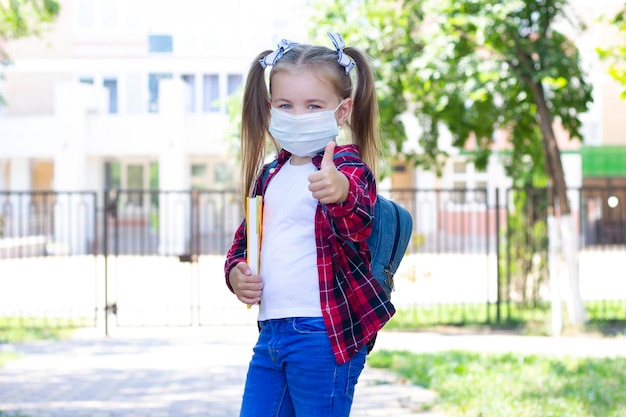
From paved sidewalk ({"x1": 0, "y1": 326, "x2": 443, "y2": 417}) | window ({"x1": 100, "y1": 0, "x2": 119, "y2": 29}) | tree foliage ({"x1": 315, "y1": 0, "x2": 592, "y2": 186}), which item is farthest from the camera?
window ({"x1": 100, "y1": 0, "x2": 119, "y2": 29})

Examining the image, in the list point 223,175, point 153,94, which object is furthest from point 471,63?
point 223,175

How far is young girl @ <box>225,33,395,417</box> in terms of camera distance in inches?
110

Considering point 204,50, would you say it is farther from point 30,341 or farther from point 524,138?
point 30,341

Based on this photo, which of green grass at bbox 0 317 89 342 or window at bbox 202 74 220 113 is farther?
window at bbox 202 74 220 113

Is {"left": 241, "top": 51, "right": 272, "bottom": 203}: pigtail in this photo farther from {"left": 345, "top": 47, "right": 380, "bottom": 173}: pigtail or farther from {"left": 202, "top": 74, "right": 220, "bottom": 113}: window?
{"left": 202, "top": 74, "right": 220, "bottom": 113}: window

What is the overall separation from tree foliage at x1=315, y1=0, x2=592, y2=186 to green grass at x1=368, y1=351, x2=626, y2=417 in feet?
13.9

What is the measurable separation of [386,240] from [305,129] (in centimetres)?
43

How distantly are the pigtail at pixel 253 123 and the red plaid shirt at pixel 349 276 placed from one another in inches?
17.4

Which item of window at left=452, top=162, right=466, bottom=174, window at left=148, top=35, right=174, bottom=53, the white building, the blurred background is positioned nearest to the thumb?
the blurred background

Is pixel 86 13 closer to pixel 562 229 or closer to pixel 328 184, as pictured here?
pixel 562 229

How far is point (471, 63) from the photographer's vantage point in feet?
39.8

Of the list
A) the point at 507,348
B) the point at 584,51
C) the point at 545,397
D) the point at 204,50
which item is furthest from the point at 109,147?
the point at 545,397

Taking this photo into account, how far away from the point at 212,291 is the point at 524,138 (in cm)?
709

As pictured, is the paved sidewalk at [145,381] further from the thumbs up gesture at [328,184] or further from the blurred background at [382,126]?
the thumbs up gesture at [328,184]
